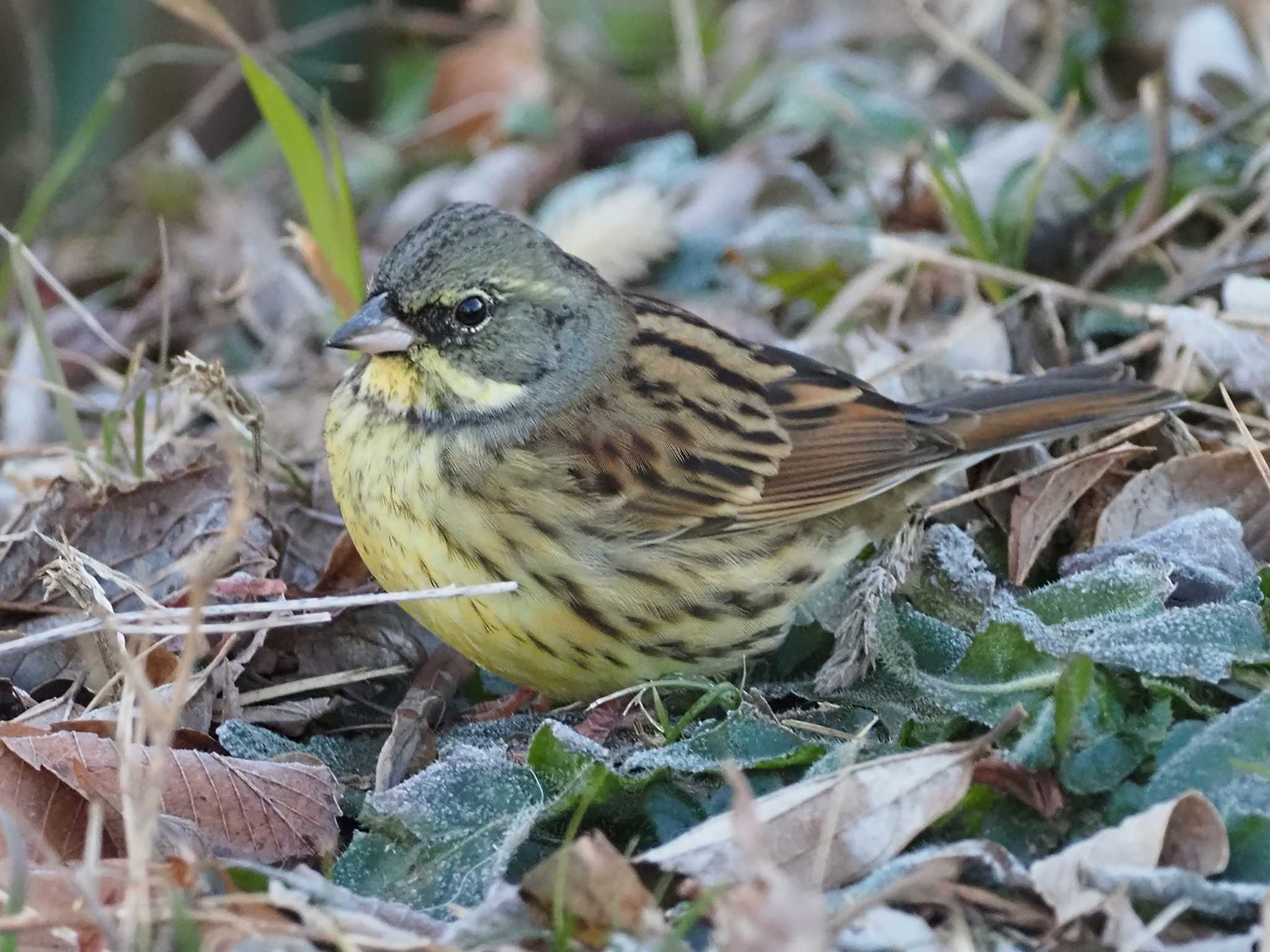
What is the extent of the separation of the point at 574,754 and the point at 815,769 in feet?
1.46

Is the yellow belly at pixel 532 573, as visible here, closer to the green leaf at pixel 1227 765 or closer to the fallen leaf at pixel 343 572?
the fallen leaf at pixel 343 572

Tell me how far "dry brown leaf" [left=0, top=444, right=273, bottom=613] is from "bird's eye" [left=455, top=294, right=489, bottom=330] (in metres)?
0.66

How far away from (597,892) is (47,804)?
109 centimetres

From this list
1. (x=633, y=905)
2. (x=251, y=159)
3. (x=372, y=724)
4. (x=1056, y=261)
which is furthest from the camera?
(x=251, y=159)

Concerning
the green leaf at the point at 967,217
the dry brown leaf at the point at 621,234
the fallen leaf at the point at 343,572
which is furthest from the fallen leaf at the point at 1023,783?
the dry brown leaf at the point at 621,234

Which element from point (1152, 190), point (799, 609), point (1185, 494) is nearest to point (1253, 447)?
point (1185, 494)

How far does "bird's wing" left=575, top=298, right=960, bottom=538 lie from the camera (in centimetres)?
371

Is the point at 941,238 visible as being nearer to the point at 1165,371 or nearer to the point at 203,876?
the point at 1165,371

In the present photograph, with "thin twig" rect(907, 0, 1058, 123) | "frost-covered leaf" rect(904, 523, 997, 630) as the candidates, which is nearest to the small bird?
"frost-covered leaf" rect(904, 523, 997, 630)

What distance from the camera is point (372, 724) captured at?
3.62 meters

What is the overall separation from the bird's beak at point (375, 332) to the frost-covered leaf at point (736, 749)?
1.08 m

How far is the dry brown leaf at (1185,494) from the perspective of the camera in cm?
387

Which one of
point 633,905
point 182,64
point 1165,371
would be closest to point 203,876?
point 633,905

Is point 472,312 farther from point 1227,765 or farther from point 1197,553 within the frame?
point 1227,765
